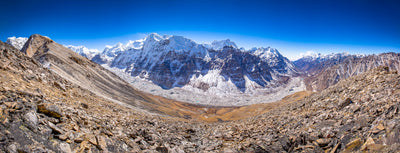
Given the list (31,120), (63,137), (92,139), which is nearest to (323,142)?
(92,139)

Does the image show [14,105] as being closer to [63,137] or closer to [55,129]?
[55,129]

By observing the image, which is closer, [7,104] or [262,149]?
[7,104]

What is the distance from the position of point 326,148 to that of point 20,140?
17.7m

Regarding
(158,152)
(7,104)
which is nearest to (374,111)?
(158,152)

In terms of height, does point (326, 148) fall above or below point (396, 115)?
below

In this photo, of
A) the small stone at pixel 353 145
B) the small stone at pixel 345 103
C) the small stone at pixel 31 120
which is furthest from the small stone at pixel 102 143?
the small stone at pixel 345 103

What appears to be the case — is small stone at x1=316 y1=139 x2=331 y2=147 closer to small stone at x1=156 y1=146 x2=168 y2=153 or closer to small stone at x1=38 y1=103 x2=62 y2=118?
small stone at x1=156 y1=146 x2=168 y2=153

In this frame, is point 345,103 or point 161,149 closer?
point 161,149

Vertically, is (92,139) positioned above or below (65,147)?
below

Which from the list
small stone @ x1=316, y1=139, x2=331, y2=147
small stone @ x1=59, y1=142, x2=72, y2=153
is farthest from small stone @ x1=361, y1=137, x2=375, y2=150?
small stone @ x1=59, y1=142, x2=72, y2=153

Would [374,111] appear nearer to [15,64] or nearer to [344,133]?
[344,133]

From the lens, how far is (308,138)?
42.2ft

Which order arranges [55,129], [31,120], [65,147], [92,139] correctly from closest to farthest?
[65,147]
[31,120]
[55,129]
[92,139]

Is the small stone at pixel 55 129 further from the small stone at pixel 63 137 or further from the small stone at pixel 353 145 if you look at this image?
the small stone at pixel 353 145
